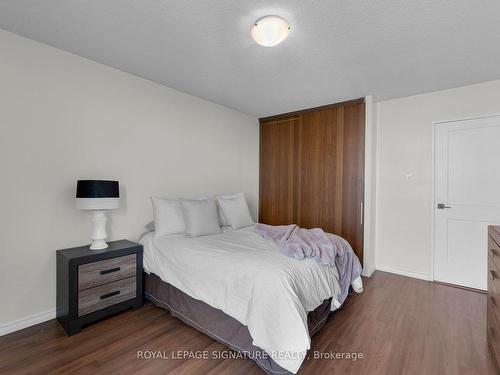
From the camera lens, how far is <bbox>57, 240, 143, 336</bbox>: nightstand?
208cm

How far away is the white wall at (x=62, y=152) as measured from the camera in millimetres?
2104

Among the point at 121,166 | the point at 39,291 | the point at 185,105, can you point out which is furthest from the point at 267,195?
the point at 39,291

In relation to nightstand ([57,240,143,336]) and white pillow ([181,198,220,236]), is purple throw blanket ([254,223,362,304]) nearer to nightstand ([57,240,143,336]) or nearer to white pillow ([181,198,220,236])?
white pillow ([181,198,220,236])

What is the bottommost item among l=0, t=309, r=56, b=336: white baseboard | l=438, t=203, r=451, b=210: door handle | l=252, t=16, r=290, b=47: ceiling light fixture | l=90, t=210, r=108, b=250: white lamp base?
l=0, t=309, r=56, b=336: white baseboard

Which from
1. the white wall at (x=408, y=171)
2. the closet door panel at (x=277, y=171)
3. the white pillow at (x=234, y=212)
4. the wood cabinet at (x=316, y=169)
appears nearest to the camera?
the white wall at (x=408, y=171)

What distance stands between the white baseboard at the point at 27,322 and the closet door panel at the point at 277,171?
10.2 feet

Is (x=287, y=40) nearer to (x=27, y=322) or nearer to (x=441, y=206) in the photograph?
(x=441, y=206)

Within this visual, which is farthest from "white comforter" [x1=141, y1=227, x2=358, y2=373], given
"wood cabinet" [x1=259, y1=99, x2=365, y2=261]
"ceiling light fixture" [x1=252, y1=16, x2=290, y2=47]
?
"ceiling light fixture" [x1=252, y1=16, x2=290, y2=47]

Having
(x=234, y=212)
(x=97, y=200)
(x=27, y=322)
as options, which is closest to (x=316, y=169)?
(x=234, y=212)

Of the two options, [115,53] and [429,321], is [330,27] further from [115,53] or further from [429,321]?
[429,321]

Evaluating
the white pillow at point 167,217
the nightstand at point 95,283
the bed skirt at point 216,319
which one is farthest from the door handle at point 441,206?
the nightstand at point 95,283

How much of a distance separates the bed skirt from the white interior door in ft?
6.78

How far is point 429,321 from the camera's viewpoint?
229cm

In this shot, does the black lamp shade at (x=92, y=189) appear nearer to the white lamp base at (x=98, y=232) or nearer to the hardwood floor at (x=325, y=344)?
the white lamp base at (x=98, y=232)
